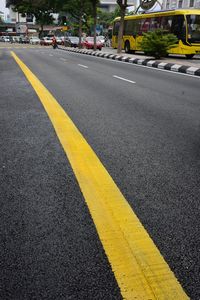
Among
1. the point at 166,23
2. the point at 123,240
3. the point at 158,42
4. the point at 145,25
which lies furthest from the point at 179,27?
the point at 123,240

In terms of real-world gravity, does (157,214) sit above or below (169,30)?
below

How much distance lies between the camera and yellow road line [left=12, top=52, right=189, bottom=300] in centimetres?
173

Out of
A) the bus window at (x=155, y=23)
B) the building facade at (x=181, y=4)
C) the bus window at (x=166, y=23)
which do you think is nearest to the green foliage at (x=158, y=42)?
the bus window at (x=166, y=23)

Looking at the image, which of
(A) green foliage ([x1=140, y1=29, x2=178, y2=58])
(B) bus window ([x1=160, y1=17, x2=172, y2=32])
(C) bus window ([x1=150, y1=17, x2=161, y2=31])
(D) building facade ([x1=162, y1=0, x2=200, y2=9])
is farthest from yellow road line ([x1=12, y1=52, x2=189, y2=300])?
(D) building facade ([x1=162, y1=0, x2=200, y2=9])

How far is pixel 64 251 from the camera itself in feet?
6.64

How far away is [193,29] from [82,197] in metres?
20.7

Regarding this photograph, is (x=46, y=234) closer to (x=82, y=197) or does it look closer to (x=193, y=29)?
(x=82, y=197)

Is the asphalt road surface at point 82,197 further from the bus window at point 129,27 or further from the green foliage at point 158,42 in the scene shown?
the bus window at point 129,27

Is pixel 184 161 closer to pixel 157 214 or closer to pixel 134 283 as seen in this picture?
pixel 157 214

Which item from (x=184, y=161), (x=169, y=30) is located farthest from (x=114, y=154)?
(x=169, y=30)

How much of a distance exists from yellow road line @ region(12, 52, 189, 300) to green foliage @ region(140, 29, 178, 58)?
57.4 feet

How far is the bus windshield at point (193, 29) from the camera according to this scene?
2122cm

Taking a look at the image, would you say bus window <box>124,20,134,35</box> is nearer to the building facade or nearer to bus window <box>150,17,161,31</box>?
bus window <box>150,17,161,31</box>

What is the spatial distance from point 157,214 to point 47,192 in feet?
2.72
